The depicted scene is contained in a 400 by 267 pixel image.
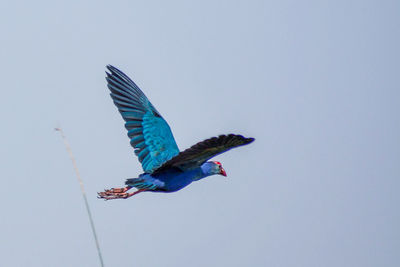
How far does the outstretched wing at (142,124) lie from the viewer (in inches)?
529

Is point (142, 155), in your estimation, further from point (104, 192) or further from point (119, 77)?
point (119, 77)

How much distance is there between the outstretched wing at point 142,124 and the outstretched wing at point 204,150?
0.69 m

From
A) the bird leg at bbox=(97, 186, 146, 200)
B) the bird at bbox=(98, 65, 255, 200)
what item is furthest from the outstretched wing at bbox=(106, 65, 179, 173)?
the bird leg at bbox=(97, 186, 146, 200)

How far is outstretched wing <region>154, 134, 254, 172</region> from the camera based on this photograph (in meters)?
9.99

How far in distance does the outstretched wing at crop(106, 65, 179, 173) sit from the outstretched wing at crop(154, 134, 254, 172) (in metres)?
0.69

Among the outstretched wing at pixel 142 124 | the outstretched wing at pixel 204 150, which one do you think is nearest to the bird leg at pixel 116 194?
the outstretched wing at pixel 142 124

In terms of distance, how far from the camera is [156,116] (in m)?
14.2

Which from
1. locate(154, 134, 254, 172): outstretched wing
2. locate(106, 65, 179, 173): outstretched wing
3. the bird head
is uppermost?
locate(106, 65, 179, 173): outstretched wing

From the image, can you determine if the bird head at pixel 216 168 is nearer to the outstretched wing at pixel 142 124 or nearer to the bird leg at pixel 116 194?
the outstretched wing at pixel 142 124

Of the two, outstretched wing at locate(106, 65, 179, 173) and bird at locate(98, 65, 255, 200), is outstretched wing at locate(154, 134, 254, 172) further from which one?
outstretched wing at locate(106, 65, 179, 173)

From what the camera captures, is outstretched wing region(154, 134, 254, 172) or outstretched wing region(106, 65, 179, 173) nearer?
outstretched wing region(154, 134, 254, 172)

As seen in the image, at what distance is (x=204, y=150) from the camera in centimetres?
1071

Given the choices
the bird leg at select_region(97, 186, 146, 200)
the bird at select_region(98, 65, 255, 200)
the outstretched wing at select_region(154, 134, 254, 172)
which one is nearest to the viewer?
the outstretched wing at select_region(154, 134, 254, 172)

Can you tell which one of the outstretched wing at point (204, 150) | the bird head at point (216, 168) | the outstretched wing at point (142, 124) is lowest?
the outstretched wing at point (204, 150)
